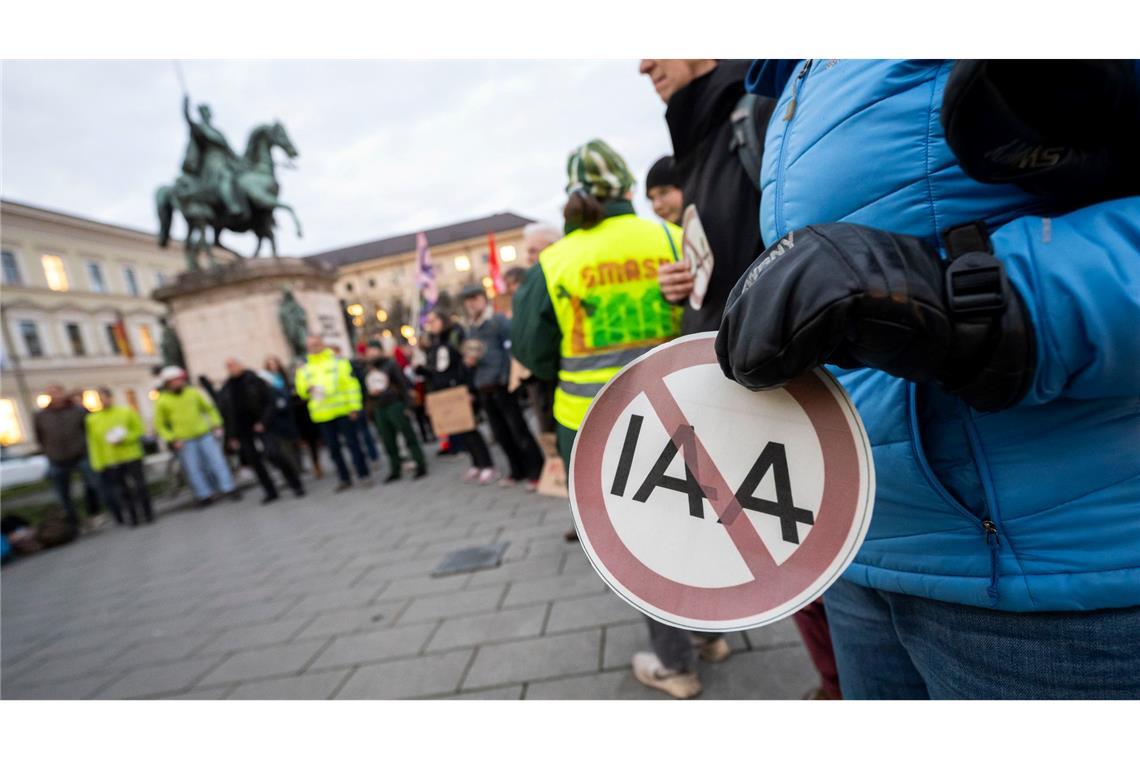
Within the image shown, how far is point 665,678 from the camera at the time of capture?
1.98 meters

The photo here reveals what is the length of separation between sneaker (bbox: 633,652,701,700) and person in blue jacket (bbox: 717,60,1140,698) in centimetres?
124

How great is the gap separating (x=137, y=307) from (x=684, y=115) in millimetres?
51043

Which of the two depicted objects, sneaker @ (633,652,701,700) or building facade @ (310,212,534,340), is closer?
sneaker @ (633,652,701,700)

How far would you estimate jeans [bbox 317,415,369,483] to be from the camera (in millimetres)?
6711

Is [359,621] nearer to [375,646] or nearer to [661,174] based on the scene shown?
[375,646]

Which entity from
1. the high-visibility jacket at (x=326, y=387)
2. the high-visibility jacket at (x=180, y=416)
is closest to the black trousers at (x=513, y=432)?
the high-visibility jacket at (x=326, y=387)

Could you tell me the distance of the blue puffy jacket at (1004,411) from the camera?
568mm

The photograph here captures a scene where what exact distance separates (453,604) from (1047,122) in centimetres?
302

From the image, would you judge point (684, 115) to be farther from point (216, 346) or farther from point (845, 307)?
point (216, 346)

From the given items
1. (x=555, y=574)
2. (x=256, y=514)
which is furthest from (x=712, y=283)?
(x=256, y=514)

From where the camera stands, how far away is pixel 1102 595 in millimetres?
665

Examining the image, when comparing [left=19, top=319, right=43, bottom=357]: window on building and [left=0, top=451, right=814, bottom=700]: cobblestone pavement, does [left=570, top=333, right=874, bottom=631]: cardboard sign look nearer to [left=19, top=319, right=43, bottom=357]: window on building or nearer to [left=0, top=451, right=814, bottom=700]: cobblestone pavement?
[left=0, top=451, right=814, bottom=700]: cobblestone pavement

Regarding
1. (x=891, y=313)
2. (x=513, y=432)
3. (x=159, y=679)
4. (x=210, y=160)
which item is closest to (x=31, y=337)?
(x=210, y=160)

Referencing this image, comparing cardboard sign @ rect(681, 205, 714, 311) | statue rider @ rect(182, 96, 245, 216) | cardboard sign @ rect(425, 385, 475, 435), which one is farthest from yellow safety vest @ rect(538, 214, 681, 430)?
statue rider @ rect(182, 96, 245, 216)
